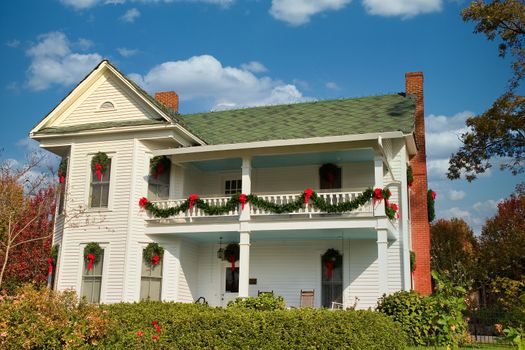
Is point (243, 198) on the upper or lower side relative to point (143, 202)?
upper

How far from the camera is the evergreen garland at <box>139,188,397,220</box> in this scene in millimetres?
16625

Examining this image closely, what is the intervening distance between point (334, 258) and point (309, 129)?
472 centimetres

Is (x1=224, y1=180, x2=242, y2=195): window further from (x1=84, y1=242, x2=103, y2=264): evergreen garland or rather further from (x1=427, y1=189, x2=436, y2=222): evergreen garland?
(x1=427, y1=189, x2=436, y2=222): evergreen garland

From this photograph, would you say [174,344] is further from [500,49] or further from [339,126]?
[500,49]

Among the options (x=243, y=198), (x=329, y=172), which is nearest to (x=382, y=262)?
(x=329, y=172)

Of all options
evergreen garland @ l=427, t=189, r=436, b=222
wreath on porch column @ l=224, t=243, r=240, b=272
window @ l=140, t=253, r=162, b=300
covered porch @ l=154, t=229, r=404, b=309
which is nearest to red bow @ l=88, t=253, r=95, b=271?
window @ l=140, t=253, r=162, b=300

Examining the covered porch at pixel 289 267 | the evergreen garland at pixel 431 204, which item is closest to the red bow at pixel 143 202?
the covered porch at pixel 289 267

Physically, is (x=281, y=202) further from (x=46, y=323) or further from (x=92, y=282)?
(x=46, y=323)

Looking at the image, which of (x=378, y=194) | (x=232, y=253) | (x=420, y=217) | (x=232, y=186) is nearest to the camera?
(x=378, y=194)

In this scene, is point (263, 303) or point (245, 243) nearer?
point (263, 303)

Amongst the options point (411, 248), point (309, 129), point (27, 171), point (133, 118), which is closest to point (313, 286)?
point (411, 248)

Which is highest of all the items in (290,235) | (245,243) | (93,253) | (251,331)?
(290,235)

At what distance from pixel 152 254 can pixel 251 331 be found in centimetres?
852

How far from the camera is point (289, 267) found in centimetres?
1952
